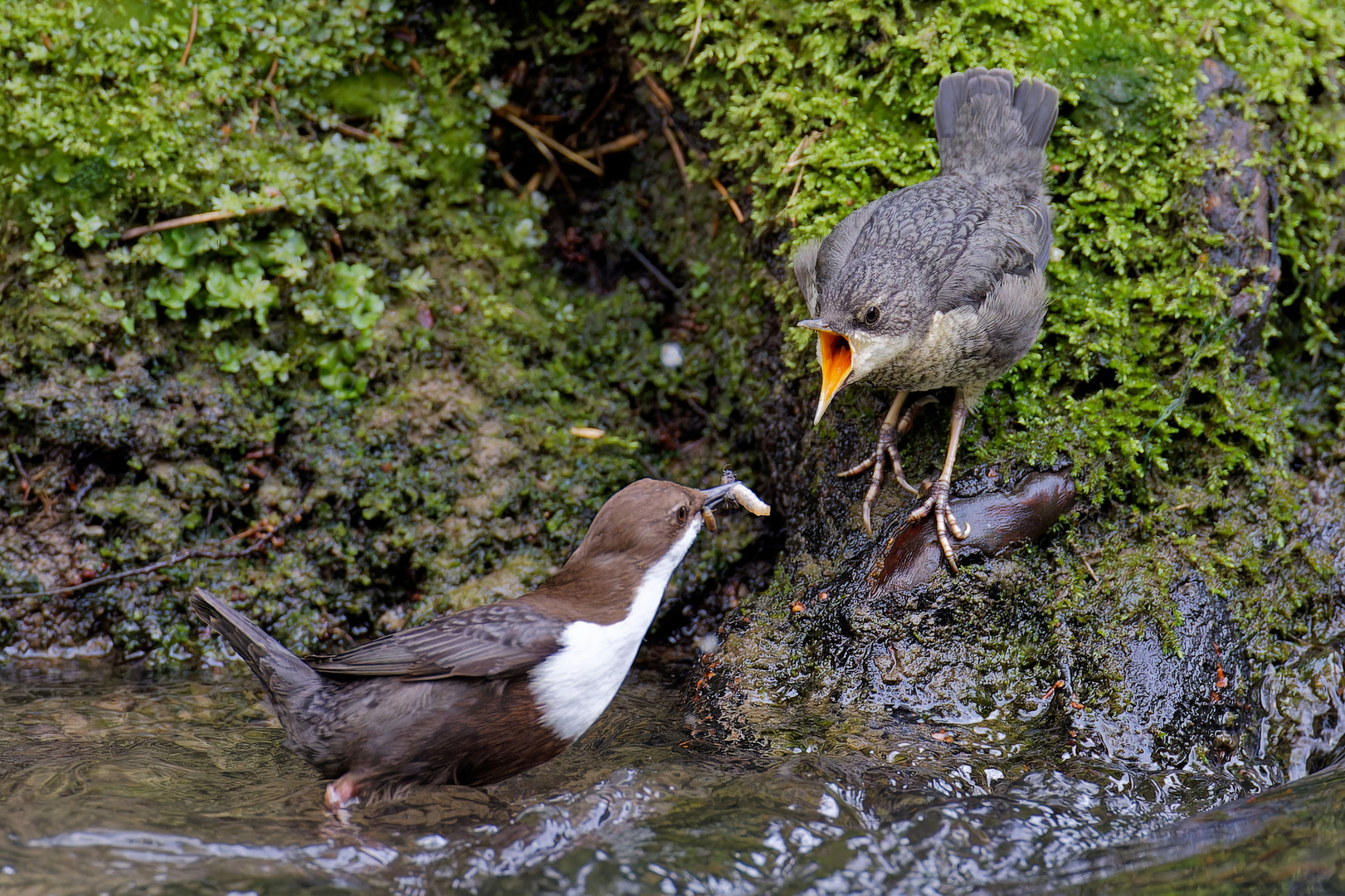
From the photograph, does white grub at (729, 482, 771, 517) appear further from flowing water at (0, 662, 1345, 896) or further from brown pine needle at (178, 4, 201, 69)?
brown pine needle at (178, 4, 201, 69)

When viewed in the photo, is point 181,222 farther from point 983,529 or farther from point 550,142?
point 983,529

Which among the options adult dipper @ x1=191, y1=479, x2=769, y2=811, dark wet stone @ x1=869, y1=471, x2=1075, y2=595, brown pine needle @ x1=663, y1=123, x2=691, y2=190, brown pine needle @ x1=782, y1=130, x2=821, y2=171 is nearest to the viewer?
adult dipper @ x1=191, y1=479, x2=769, y2=811

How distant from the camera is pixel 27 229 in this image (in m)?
4.43

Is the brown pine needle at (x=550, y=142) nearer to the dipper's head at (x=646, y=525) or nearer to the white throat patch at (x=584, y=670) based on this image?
the dipper's head at (x=646, y=525)

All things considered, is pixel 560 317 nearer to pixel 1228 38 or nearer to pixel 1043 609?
pixel 1043 609

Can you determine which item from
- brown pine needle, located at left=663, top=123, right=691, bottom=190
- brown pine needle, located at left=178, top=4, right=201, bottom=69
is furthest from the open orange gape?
brown pine needle, located at left=178, top=4, right=201, bottom=69

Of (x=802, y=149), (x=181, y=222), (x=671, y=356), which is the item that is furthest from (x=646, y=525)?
(x=181, y=222)

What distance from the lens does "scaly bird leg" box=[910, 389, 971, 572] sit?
3.74 metres

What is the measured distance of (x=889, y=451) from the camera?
13.2 feet

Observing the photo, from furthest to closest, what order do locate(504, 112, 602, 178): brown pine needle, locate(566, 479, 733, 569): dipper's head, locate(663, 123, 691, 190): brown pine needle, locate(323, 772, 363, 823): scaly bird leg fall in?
1. locate(504, 112, 602, 178): brown pine needle
2. locate(663, 123, 691, 190): brown pine needle
3. locate(566, 479, 733, 569): dipper's head
4. locate(323, 772, 363, 823): scaly bird leg

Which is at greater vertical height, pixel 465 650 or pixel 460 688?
pixel 465 650

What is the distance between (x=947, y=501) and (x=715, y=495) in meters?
0.89

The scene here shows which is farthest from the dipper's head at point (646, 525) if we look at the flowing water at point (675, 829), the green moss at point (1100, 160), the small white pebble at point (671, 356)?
the small white pebble at point (671, 356)

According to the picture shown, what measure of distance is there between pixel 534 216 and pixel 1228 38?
3.42 m
